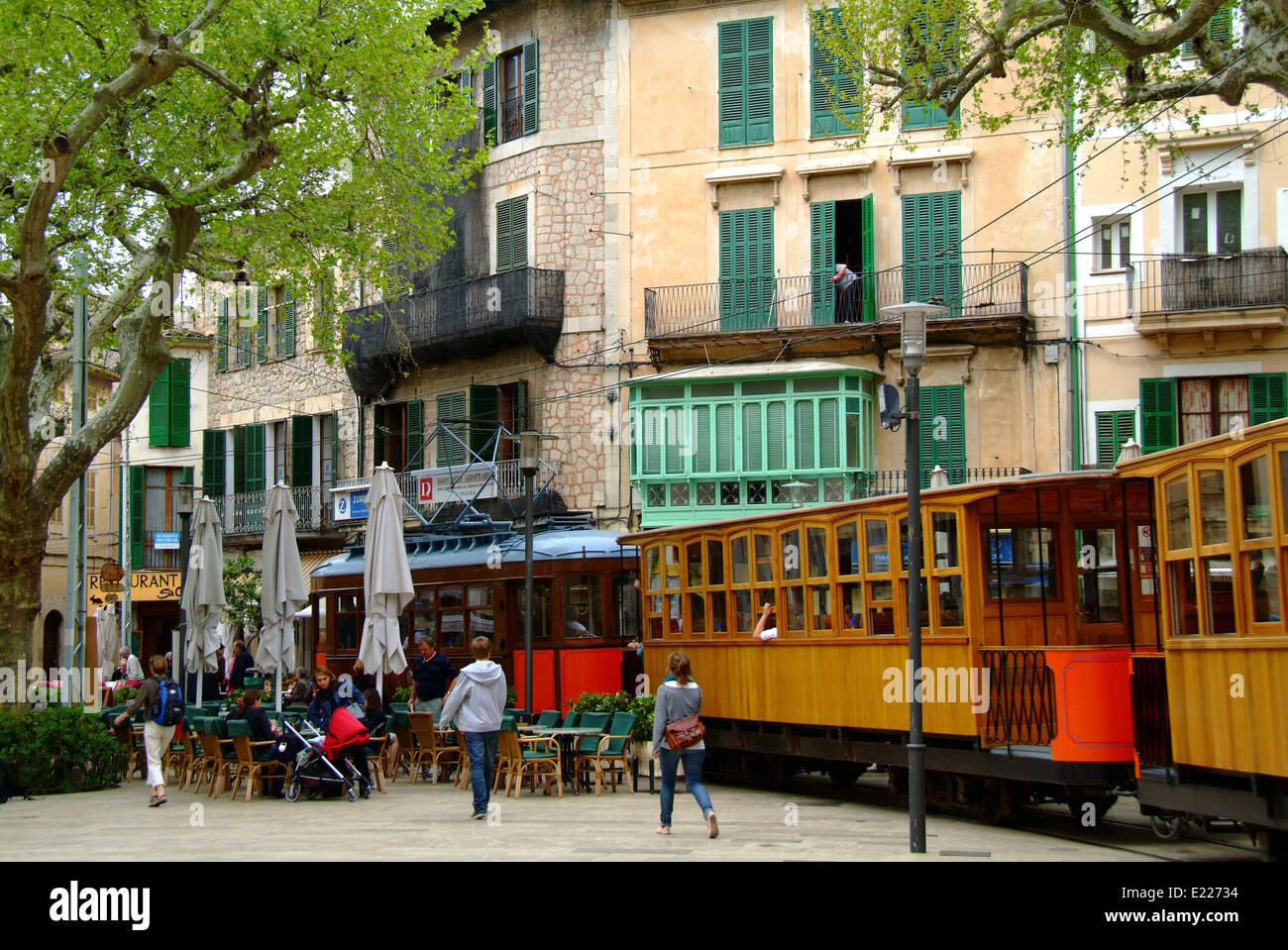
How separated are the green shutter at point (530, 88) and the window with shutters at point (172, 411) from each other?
15.1m

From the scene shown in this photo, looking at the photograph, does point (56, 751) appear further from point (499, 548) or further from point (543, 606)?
point (499, 548)

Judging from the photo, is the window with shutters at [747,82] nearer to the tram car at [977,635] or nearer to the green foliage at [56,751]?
the tram car at [977,635]

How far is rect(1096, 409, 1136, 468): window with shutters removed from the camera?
83.7 feet

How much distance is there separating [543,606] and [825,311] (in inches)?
337

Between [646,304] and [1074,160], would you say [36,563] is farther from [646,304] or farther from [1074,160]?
[1074,160]

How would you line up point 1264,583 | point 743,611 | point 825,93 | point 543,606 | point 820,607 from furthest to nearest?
1. point 825,93
2. point 543,606
3. point 743,611
4. point 820,607
5. point 1264,583

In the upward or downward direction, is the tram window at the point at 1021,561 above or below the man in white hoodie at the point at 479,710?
above

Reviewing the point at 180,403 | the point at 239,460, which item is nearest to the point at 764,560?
the point at 239,460

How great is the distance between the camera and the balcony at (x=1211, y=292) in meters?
24.3

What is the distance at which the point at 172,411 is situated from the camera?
41156 mm

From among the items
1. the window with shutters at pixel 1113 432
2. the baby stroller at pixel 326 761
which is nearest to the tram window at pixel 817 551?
the baby stroller at pixel 326 761

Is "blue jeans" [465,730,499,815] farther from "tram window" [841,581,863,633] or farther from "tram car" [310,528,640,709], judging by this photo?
"tram car" [310,528,640,709]

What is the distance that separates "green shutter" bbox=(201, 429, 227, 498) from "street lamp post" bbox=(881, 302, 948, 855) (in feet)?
97.9

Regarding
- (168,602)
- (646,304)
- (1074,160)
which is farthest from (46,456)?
(1074,160)
